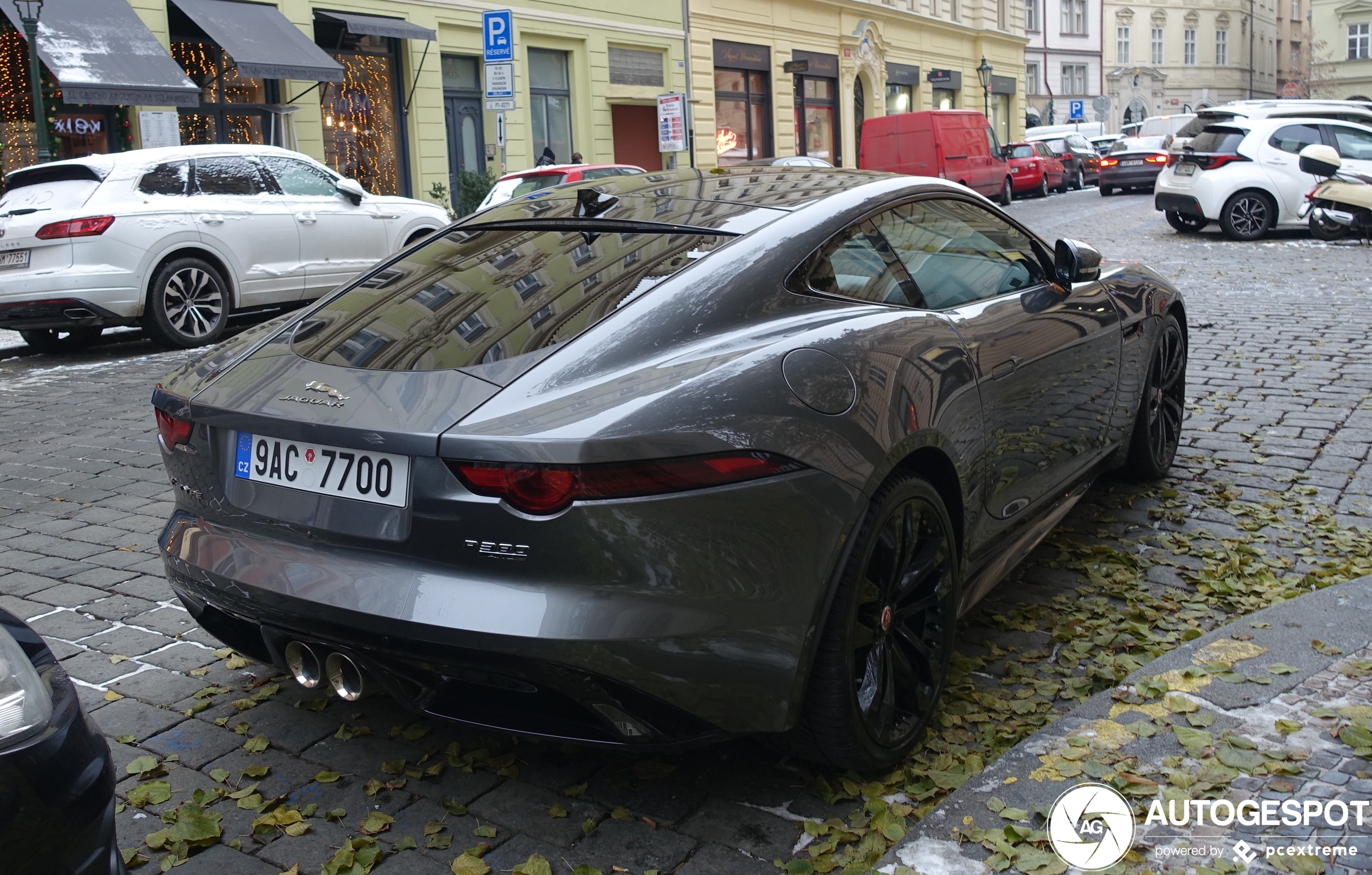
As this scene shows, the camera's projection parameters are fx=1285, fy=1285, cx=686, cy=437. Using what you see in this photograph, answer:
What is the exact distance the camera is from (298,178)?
40.1 ft

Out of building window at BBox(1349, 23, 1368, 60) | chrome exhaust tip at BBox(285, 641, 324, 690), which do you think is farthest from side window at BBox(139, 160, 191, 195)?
building window at BBox(1349, 23, 1368, 60)

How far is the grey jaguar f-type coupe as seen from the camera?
8.16 feet

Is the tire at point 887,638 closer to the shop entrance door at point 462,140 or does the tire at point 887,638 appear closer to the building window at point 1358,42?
the shop entrance door at point 462,140

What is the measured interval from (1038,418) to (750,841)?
1719mm

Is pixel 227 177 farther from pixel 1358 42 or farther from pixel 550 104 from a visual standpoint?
pixel 1358 42

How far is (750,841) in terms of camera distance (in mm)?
2736

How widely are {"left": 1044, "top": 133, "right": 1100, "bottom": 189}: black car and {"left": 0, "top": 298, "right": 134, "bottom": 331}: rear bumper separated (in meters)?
29.8

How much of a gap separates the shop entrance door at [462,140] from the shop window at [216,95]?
3987 mm

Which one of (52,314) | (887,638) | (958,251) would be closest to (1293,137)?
(52,314)

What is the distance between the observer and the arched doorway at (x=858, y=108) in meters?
38.1

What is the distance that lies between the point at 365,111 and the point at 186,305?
12.3 metres

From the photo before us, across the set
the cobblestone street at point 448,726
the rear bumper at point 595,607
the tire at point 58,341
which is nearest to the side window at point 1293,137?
the cobblestone street at point 448,726

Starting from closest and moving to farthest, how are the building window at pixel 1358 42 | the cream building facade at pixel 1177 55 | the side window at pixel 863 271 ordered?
1. the side window at pixel 863 271
2. the cream building facade at pixel 1177 55
3. the building window at pixel 1358 42

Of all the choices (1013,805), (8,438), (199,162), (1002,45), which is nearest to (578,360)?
(1013,805)
